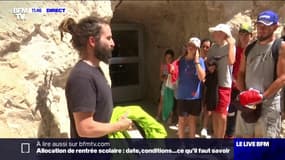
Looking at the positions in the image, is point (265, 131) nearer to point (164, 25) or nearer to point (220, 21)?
point (220, 21)

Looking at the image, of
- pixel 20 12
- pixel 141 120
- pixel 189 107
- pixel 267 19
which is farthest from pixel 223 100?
pixel 20 12

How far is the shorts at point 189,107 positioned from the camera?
3.68m

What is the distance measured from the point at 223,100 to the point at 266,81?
3.06ft

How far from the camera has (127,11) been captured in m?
5.64

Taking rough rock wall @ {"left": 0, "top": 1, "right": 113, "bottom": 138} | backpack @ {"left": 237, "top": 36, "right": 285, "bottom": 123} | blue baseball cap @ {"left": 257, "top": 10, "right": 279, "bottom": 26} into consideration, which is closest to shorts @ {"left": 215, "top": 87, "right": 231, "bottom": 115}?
backpack @ {"left": 237, "top": 36, "right": 285, "bottom": 123}

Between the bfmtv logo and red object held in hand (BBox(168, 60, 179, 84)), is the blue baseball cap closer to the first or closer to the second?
red object held in hand (BBox(168, 60, 179, 84))

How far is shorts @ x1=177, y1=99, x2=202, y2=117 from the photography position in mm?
3682

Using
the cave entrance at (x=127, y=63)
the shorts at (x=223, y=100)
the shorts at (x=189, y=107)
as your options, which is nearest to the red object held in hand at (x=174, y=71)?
the shorts at (x=189, y=107)

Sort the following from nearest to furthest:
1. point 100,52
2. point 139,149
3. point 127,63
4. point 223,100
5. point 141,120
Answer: point 100,52, point 141,120, point 139,149, point 223,100, point 127,63

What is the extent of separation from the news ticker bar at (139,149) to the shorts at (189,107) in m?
0.37

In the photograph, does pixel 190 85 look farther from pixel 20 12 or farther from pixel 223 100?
pixel 20 12

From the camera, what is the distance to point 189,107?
3689mm

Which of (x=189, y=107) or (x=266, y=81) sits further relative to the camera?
(x=189, y=107)

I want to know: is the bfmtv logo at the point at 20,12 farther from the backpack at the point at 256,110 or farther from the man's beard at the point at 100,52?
the backpack at the point at 256,110
